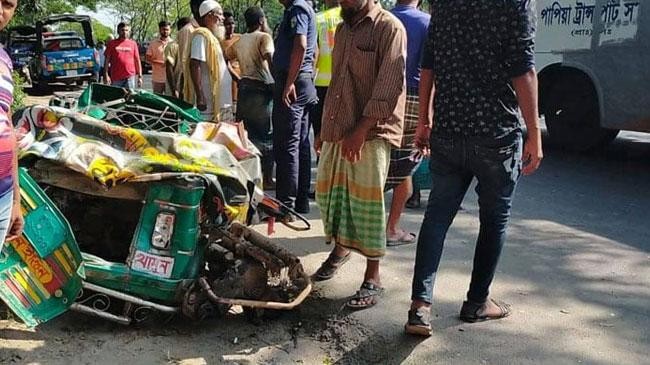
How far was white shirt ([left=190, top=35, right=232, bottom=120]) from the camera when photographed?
18.1 feet

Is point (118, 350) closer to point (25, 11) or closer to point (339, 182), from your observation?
point (339, 182)

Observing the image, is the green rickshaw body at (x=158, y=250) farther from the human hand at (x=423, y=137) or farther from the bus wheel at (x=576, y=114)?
the bus wheel at (x=576, y=114)

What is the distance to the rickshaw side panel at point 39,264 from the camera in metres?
2.97

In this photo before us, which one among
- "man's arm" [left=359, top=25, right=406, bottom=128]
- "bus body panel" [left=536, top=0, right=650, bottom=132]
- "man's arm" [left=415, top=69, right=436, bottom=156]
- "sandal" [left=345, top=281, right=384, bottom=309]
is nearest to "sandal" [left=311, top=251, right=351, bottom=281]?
"sandal" [left=345, top=281, right=384, bottom=309]

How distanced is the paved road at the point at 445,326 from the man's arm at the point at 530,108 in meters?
0.86

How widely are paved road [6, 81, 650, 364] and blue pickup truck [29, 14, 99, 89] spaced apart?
16012 millimetres

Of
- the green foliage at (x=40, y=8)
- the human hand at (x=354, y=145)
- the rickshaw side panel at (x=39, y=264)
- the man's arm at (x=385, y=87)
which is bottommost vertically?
the rickshaw side panel at (x=39, y=264)

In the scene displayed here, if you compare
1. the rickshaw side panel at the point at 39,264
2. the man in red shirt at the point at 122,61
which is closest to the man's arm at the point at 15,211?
the rickshaw side panel at the point at 39,264

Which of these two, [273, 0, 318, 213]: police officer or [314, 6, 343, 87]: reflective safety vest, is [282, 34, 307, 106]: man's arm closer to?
[273, 0, 318, 213]: police officer

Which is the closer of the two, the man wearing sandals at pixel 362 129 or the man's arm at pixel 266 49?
the man wearing sandals at pixel 362 129

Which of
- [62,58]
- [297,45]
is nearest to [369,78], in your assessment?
[297,45]

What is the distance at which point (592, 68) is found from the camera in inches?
296

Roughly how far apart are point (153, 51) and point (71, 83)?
11260 millimetres

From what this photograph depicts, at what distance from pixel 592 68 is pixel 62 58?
1535 cm
